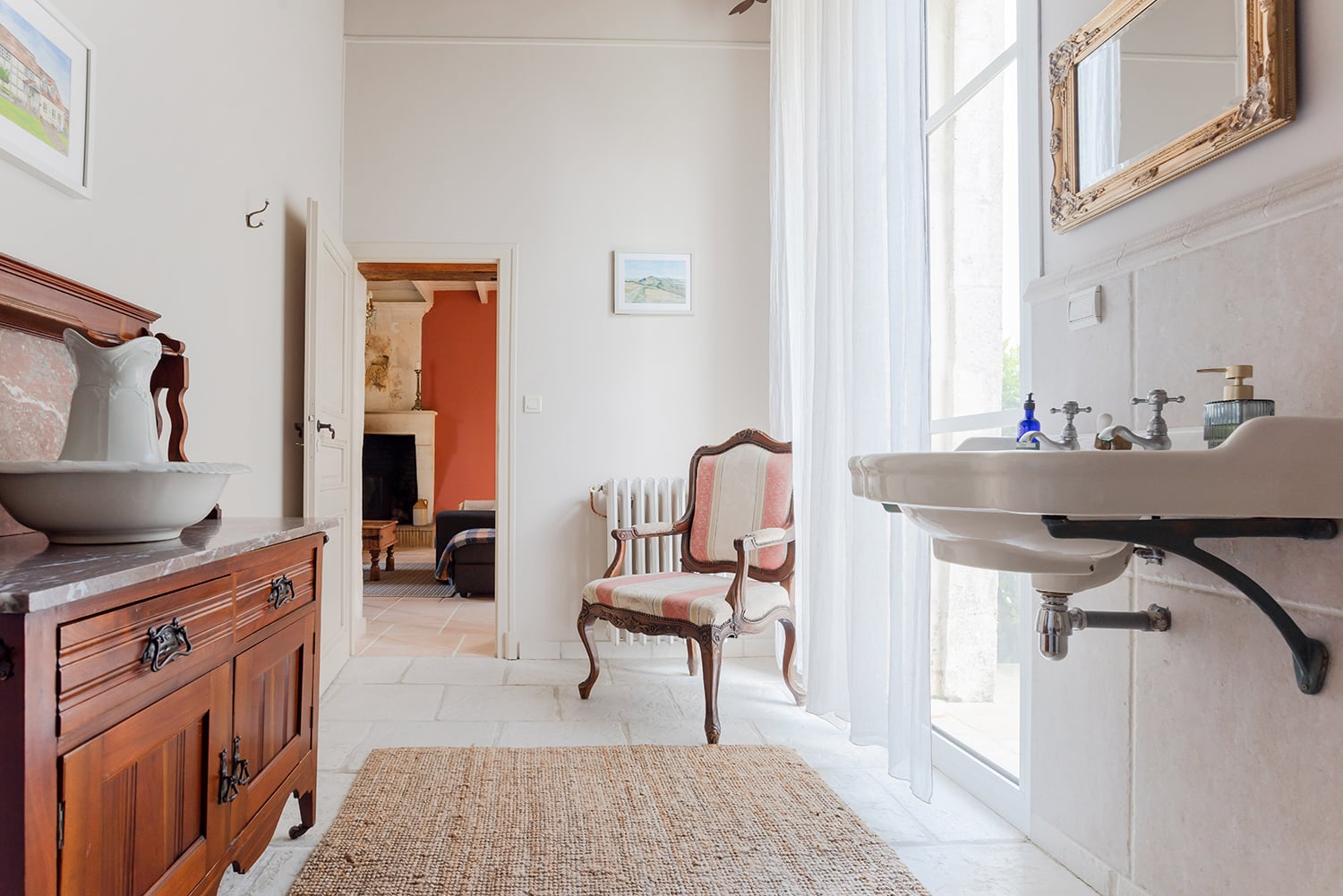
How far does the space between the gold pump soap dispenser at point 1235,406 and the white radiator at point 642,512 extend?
9.04ft

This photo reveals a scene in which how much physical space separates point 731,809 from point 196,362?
200 centimetres

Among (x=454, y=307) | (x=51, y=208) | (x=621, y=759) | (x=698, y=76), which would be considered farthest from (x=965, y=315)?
(x=454, y=307)

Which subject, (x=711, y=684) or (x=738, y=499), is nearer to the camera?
(x=711, y=684)

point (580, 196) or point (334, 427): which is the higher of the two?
point (580, 196)

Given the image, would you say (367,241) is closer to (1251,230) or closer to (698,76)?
(698,76)

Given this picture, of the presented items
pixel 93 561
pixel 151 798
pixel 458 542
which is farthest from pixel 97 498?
pixel 458 542

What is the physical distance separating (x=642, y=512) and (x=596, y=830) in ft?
6.41

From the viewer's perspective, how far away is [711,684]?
272 centimetres

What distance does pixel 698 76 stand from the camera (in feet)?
13.3

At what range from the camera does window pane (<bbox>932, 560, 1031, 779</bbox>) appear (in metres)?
2.39

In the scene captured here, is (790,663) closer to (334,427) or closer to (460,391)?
(334,427)

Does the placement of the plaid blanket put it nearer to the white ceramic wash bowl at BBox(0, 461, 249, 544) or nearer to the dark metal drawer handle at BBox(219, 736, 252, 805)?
the dark metal drawer handle at BBox(219, 736, 252, 805)

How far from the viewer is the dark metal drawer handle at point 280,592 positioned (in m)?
1.62

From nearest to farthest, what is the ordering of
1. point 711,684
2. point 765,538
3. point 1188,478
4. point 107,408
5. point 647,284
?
point 1188,478, point 107,408, point 711,684, point 765,538, point 647,284
